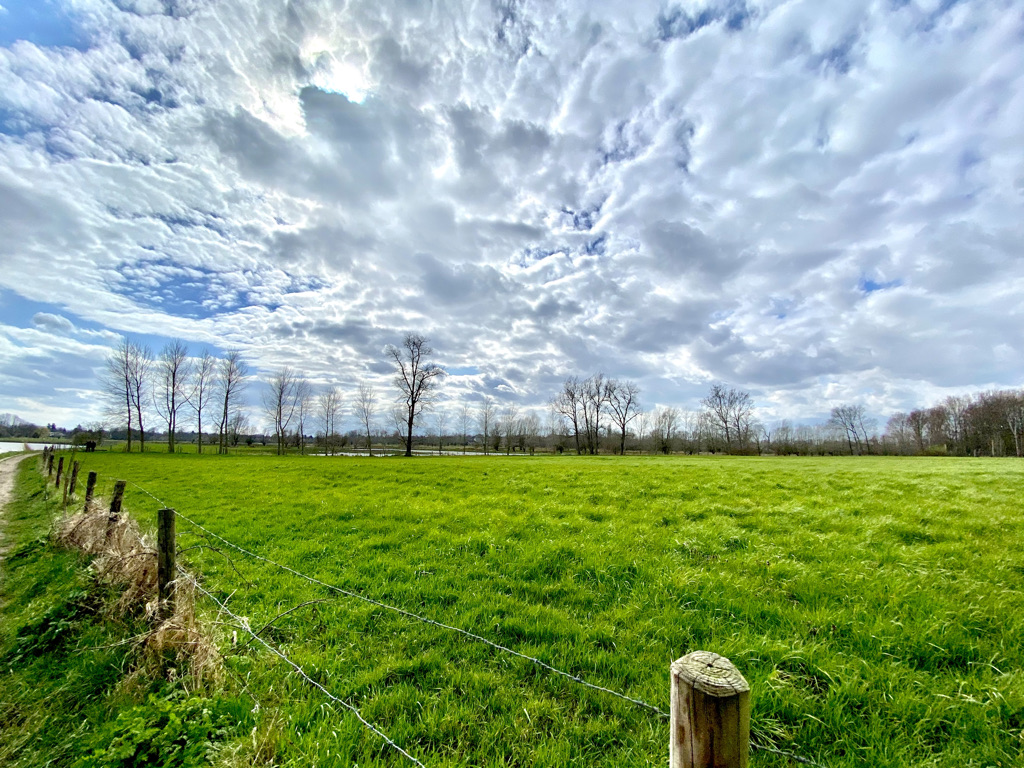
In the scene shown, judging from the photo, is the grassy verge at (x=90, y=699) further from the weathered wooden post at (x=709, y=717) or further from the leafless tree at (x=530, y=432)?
the leafless tree at (x=530, y=432)

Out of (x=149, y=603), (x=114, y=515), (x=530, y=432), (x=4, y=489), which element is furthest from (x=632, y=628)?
(x=530, y=432)

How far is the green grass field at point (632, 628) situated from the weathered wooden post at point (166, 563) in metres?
0.71

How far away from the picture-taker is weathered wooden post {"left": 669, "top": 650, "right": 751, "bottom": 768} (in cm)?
156

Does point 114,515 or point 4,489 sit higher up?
point 114,515

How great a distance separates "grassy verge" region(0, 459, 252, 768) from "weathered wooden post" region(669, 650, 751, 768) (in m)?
3.43

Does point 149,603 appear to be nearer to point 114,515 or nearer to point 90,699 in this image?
point 90,699

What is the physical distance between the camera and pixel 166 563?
483 centimetres

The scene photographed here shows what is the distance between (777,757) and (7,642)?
8.83m

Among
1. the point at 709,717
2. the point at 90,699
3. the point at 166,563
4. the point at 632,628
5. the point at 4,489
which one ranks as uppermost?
the point at 709,717

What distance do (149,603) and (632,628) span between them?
5679mm

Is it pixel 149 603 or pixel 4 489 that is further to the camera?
pixel 4 489

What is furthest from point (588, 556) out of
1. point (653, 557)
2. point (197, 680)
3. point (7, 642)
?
point (7, 642)

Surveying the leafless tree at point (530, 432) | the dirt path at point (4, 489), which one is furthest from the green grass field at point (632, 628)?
the leafless tree at point (530, 432)

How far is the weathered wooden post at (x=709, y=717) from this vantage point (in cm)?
156
